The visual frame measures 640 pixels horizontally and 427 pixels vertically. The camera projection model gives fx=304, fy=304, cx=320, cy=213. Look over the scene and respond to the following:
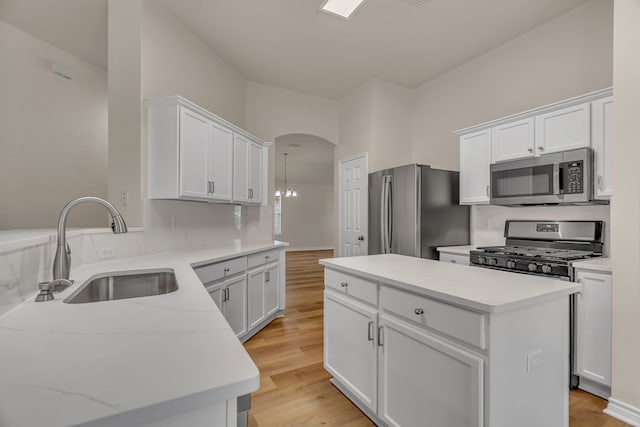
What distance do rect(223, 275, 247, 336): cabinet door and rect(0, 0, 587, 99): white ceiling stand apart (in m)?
2.66

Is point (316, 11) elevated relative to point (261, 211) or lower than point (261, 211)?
elevated

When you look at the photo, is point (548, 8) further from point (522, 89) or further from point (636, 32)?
point (636, 32)

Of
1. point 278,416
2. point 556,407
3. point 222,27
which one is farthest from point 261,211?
point 556,407

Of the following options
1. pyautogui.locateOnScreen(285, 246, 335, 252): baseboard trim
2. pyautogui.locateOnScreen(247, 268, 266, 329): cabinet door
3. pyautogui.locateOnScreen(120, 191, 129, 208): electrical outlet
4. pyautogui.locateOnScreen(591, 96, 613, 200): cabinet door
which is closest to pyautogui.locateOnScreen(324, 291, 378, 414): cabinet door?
pyautogui.locateOnScreen(247, 268, 266, 329): cabinet door

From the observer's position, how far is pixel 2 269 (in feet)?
3.48

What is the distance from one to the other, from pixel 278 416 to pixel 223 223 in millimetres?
2390

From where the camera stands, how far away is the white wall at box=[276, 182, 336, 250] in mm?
10906

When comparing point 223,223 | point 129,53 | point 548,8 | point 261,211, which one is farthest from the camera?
point 261,211

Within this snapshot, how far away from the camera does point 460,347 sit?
4.11 feet

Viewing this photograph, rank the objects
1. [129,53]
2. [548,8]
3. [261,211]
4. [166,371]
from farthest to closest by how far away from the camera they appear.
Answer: [261,211]
[548,8]
[129,53]
[166,371]

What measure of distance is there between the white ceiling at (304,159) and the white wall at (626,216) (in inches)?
162

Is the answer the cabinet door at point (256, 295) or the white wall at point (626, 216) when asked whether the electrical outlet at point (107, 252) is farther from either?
the white wall at point (626, 216)

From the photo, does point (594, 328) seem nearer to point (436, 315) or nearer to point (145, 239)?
point (436, 315)

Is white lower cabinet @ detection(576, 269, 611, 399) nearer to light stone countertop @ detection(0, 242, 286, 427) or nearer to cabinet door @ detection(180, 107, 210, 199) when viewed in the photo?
light stone countertop @ detection(0, 242, 286, 427)
